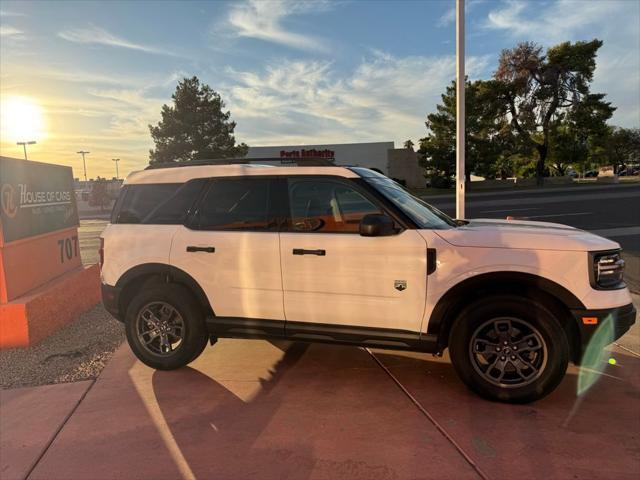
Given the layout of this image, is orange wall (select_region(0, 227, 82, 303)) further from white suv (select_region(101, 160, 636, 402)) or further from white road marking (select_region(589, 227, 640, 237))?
white road marking (select_region(589, 227, 640, 237))

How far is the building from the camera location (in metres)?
43.8

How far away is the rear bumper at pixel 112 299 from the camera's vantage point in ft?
14.4

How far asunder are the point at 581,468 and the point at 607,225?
12.8 m

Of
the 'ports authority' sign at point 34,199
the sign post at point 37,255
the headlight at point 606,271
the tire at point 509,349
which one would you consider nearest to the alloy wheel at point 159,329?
the sign post at point 37,255

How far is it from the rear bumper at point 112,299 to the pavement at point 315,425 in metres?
0.53

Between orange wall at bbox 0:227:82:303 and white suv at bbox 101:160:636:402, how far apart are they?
144cm

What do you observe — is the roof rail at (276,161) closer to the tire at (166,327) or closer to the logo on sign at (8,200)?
the tire at (166,327)

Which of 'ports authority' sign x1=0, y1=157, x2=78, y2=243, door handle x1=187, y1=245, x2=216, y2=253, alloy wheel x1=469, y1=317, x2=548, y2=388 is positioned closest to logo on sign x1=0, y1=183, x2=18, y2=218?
'ports authority' sign x1=0, y1=157, x2=78, y2=243

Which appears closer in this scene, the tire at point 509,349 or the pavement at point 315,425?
the pavement at point 315,425

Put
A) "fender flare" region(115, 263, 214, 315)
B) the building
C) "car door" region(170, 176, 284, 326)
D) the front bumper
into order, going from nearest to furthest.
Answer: the front bumper → "car door" region(170, 176, 284, 326) → "fender flare" region(115, 263, 214, 315) → the building

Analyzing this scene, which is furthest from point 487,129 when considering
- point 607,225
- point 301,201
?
point 301,201

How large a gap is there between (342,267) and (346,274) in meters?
0.06

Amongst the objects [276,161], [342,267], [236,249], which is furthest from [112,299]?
[342,267]

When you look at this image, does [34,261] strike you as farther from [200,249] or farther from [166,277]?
[200,249]
